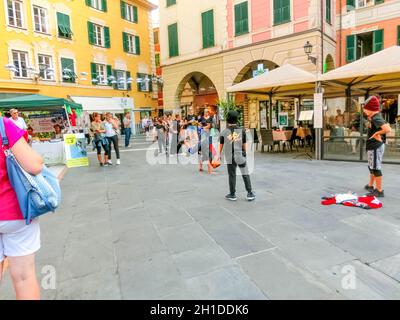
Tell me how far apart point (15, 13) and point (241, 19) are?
13.6 meters

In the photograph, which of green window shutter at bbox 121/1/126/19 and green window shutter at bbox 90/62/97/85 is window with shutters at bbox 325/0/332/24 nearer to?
green window shutter at bbox 90/62/97/85

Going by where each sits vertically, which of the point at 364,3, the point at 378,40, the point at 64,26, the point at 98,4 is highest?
the point at 98,4

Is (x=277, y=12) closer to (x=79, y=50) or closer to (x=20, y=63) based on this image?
(x=79, y=50)

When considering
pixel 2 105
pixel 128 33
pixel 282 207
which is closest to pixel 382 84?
pixel 282 207

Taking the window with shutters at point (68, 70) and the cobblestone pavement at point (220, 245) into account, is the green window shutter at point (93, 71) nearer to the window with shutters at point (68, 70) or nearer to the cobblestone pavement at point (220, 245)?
the window with shutters at point (68, 70)

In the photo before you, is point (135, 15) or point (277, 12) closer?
point (277, 12)

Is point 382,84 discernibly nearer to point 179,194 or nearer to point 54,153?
point 179,194

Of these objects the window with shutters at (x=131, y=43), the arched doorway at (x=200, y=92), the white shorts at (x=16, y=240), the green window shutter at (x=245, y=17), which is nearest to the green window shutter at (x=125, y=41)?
the window with shutters at (x=131, y=43)

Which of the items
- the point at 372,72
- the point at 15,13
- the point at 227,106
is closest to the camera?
the point at 372,72

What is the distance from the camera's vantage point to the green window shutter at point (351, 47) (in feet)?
55.7

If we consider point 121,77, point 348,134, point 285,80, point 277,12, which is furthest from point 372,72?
point 121,77

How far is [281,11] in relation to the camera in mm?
15453
